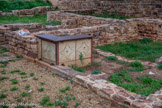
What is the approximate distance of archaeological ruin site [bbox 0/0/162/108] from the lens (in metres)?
5.05

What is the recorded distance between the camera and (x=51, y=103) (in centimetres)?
491

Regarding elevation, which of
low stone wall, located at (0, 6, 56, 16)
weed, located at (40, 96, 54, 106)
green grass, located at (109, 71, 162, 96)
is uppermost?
low stone wall, located at (0, 6, 56, 16)

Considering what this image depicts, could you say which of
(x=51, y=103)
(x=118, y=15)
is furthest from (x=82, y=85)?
(x=118, y=15)

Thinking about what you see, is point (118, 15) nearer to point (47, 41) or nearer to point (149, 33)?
point (149, 33)

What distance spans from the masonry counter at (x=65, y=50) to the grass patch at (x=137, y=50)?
7.35 feet

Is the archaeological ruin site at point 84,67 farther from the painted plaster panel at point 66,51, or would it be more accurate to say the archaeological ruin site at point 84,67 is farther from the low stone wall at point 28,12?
the low stone wall at point 28,12

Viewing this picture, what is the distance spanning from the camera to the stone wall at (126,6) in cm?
1465

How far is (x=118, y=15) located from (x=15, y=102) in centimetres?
1274

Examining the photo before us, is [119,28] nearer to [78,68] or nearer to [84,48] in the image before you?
[84,48]

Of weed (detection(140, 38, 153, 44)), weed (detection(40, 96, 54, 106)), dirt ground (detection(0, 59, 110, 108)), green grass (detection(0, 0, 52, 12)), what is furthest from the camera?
green grass (detection(0, 0, 52, 12))

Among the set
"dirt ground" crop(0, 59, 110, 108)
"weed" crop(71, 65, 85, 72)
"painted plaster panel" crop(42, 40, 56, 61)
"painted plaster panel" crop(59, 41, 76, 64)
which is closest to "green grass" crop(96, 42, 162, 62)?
"weed" crop(71, 65, 85, 72)

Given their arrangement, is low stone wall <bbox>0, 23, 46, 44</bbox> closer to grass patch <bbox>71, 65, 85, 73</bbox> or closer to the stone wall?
grass patch <bbox>71, 65, 85, 73</bbox>

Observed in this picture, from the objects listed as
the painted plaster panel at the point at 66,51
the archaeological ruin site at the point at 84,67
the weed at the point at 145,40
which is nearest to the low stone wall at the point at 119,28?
the archaeological ruin site at the point at 84,67

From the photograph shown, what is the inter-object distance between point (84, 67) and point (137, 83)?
192 centimetres
